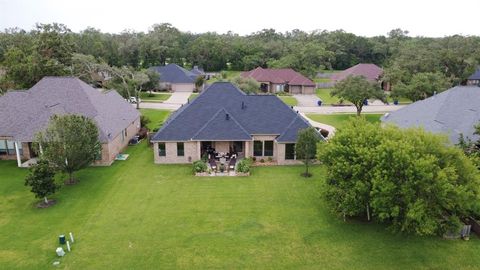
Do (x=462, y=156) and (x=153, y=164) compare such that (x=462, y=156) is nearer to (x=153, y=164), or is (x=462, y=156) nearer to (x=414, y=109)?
(x=414, y=109)

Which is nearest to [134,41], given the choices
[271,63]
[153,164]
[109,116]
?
[271,63]

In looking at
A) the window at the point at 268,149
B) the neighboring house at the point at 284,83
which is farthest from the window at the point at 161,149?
the neighboring house at the point at 284,83

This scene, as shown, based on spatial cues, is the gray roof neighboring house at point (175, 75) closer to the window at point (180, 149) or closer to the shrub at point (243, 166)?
the window at point (180, 149)

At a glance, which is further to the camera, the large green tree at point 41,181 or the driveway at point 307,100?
the driveway at point 307,100

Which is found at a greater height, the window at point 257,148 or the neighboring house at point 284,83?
the neighboring house at point 284,83

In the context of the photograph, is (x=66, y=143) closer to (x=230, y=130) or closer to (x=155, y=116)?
(x=230, y=130)

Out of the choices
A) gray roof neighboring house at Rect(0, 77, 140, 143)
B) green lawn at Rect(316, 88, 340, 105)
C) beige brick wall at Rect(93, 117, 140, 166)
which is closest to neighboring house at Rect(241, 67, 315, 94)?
green lawn at Rect(316, 88, 340, 105)

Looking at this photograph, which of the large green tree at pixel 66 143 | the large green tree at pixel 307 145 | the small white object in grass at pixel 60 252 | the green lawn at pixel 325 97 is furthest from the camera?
the green lawn at pixel 325 97
